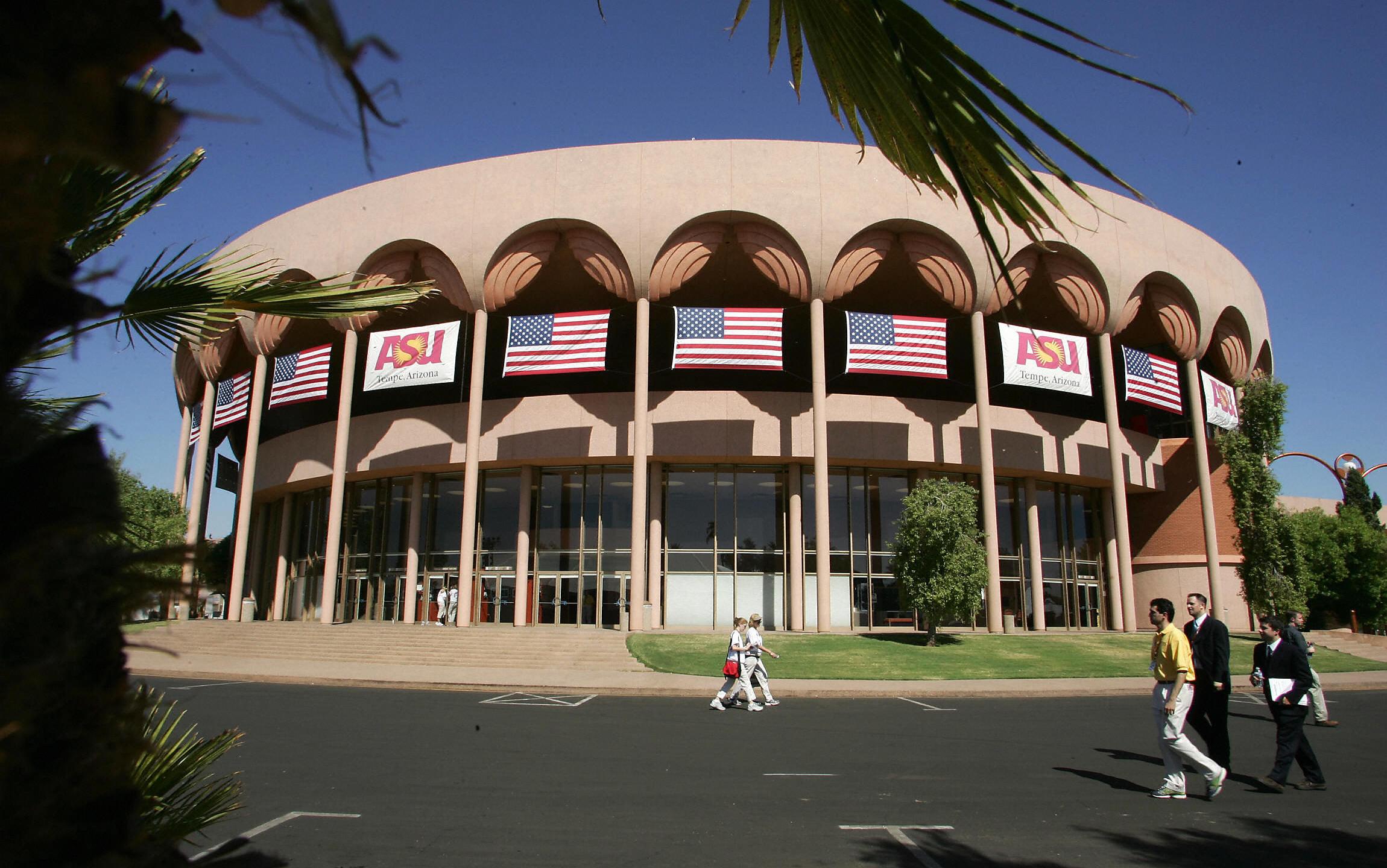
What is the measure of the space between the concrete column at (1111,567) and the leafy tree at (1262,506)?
14.0ft

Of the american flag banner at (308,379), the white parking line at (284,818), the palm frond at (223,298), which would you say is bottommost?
the white parking line at (284,818)

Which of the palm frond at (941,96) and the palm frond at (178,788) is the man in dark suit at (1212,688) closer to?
the palm frond at (941,96)

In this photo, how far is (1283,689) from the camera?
28.8ft

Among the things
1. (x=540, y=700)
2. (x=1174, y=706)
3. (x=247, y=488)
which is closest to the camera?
(x=1174, y=706)

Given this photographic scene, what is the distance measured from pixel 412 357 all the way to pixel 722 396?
10.8 m

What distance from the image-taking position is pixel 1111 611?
3619 cm

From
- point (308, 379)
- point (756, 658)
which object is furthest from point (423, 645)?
point (756, 658)

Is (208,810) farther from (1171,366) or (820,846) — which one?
(1171,366)

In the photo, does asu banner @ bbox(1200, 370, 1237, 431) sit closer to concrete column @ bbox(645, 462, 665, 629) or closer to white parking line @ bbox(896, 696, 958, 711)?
concrete column @ bbox(645, 462, 665, 629)

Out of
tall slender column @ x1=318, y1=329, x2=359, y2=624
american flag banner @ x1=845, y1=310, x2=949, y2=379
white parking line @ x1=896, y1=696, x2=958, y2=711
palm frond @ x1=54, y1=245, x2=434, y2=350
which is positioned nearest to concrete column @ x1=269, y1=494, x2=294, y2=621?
tall slender column @ x1=318, y1=329, x2=359, y2=624

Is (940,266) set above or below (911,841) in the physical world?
above

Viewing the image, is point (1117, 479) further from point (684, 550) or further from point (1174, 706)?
point (1174, 706)

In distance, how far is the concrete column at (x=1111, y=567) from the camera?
34.7m

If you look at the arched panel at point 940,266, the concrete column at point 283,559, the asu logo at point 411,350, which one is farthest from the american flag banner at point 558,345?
the concrete column at point 283,559
